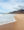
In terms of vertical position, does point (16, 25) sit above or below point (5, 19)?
below

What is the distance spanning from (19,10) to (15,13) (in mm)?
92

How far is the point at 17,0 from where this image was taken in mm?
971

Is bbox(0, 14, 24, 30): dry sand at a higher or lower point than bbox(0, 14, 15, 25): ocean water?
lower

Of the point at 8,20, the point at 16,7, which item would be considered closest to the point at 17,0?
the point at 16,7

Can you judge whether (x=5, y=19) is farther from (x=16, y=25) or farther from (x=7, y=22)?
(x=16, y=25)

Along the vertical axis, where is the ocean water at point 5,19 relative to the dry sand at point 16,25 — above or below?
above

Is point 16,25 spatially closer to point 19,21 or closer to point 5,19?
point 19,21

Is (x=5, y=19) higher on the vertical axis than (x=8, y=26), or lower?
higher

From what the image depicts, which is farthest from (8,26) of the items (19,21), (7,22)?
(19,21)

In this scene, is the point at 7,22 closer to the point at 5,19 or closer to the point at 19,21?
the point at 5,19

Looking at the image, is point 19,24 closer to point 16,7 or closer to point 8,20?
point 8,20

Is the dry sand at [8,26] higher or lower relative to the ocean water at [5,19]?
lower

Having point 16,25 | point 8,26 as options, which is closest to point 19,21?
point 16,25

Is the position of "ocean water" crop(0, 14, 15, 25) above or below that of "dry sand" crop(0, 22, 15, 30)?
above
